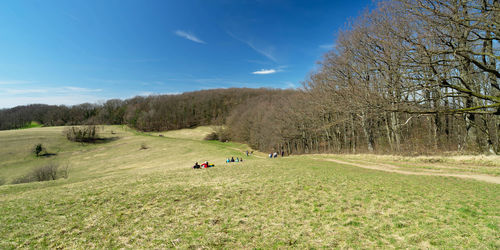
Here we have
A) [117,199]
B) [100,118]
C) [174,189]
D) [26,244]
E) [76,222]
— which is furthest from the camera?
[100,118]

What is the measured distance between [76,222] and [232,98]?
158 meters

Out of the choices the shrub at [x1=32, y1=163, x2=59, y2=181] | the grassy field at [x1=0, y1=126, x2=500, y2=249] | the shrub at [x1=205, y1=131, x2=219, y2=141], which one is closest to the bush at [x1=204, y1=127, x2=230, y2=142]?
the shrub at [x1=205, y1=131, x2=219, y2=141]

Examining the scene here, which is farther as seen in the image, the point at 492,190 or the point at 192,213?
the point at 492,190

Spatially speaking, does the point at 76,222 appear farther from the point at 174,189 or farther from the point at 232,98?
the point at 232,98

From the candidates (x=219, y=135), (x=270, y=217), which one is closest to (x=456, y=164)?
(x=270, y=217)

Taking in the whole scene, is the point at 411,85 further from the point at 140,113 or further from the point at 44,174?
the point at 140,113

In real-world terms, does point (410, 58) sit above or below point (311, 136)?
above

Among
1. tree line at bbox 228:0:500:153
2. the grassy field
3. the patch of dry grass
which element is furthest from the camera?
the patch of dry grass

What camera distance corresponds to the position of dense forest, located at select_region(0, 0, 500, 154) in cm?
1115

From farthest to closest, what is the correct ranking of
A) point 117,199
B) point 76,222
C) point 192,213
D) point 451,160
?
point 451,160 < point 117,199 < point 192,213 < point 76,222

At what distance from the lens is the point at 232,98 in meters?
162

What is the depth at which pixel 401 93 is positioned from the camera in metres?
13.7

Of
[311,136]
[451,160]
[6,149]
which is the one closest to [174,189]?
[451,160]

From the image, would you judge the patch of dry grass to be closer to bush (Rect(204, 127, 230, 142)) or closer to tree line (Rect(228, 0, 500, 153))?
tree line (Rect(228, 0, 500, 153))
